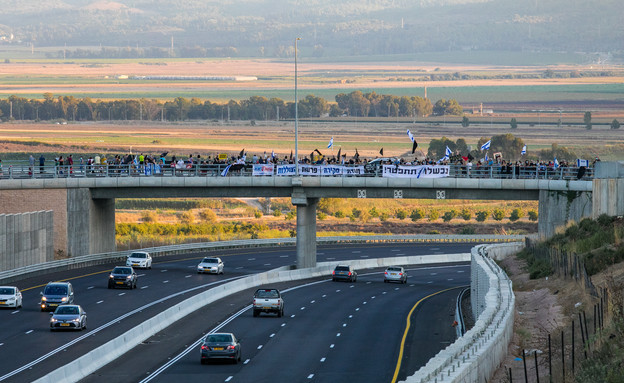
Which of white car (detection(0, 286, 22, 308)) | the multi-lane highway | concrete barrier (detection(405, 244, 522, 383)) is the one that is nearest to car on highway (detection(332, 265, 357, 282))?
the multi-lane highway

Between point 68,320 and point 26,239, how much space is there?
2519 cm

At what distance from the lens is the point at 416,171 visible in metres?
72.1

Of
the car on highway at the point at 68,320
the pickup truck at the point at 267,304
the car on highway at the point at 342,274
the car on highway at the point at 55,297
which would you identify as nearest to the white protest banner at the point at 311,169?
the car on highway at the point at 342,274

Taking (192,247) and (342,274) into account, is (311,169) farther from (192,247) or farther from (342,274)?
(192,247)

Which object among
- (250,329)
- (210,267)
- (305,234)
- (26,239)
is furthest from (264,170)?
(250,329)

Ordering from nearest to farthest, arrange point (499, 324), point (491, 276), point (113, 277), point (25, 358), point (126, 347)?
point (499, 324) < point (25, 358) < point (126, 347) < point (491, 276) < point (113, 277)

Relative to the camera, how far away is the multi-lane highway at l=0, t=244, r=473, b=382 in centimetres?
3716

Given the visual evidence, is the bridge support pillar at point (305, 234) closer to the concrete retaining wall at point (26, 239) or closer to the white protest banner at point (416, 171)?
the white protest banner at point (416, 171)

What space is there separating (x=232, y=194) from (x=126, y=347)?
3481cm

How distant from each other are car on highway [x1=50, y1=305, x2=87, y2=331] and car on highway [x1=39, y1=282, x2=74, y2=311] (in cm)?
531

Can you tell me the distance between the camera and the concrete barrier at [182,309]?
35.1m

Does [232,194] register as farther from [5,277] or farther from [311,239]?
[5,277]

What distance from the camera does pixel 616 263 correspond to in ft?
143

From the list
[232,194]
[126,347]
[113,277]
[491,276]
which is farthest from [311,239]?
[126,347]
